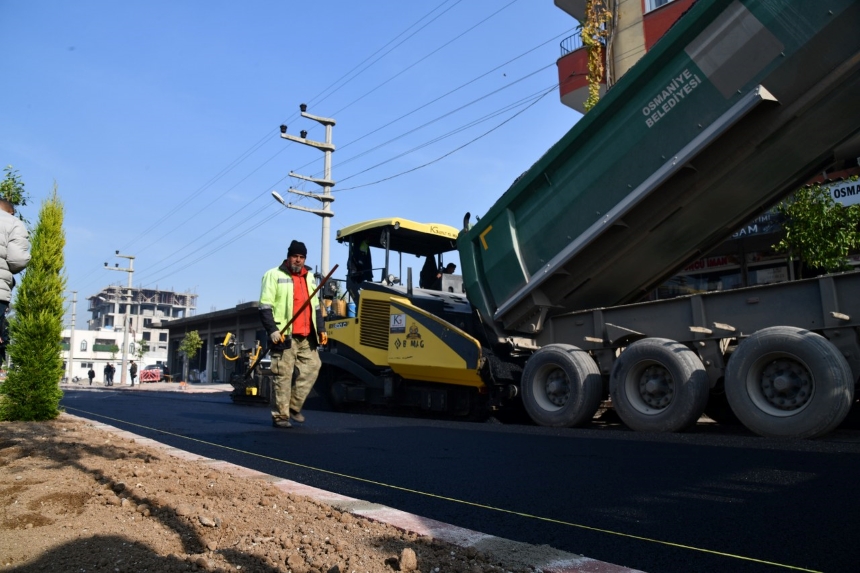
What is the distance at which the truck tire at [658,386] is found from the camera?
5.73 metres

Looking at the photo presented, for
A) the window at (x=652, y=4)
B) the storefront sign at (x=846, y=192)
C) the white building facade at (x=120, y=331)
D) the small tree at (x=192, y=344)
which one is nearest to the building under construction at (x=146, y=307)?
the white building facade at (x=120, y=331)

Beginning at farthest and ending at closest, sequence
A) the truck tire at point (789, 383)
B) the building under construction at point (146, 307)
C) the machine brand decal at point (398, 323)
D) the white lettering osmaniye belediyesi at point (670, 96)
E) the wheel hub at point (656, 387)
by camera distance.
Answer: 1. the building under construction at point (146, 307)
2. the machine brand decal at point (398, 323)
3. the wheel hub at point (656, 387)
4. the white lettering osmaniye belediyesi at point (670, 96)
5. the truck tire at point (789, 383)

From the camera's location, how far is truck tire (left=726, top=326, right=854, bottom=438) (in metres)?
4.85

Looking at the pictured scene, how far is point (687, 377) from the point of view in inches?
226

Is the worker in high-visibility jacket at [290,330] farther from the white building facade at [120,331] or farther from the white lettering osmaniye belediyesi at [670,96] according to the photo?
the white building facade at [120,331]

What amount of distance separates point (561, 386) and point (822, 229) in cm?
558

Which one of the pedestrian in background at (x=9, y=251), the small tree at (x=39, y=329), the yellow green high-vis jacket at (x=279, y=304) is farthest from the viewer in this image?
the small tree at (x=39, y=329)

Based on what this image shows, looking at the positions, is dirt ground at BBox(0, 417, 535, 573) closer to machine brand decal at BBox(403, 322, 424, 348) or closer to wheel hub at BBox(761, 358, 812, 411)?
wheel hub at BBox(761, 358, 812, 411)

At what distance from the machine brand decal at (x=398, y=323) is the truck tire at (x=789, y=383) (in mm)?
4016

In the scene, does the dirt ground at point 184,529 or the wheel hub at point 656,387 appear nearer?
the dirt ground at point 184,529

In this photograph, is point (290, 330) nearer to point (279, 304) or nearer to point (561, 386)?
point (279, 304)

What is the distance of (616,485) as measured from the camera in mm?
3438

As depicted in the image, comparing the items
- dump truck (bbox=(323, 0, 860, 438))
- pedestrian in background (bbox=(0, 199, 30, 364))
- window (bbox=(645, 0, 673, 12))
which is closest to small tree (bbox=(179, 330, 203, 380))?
window (bbox=(645, 0, 673, 12))

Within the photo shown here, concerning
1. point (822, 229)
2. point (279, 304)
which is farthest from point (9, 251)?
point (822, 229)
